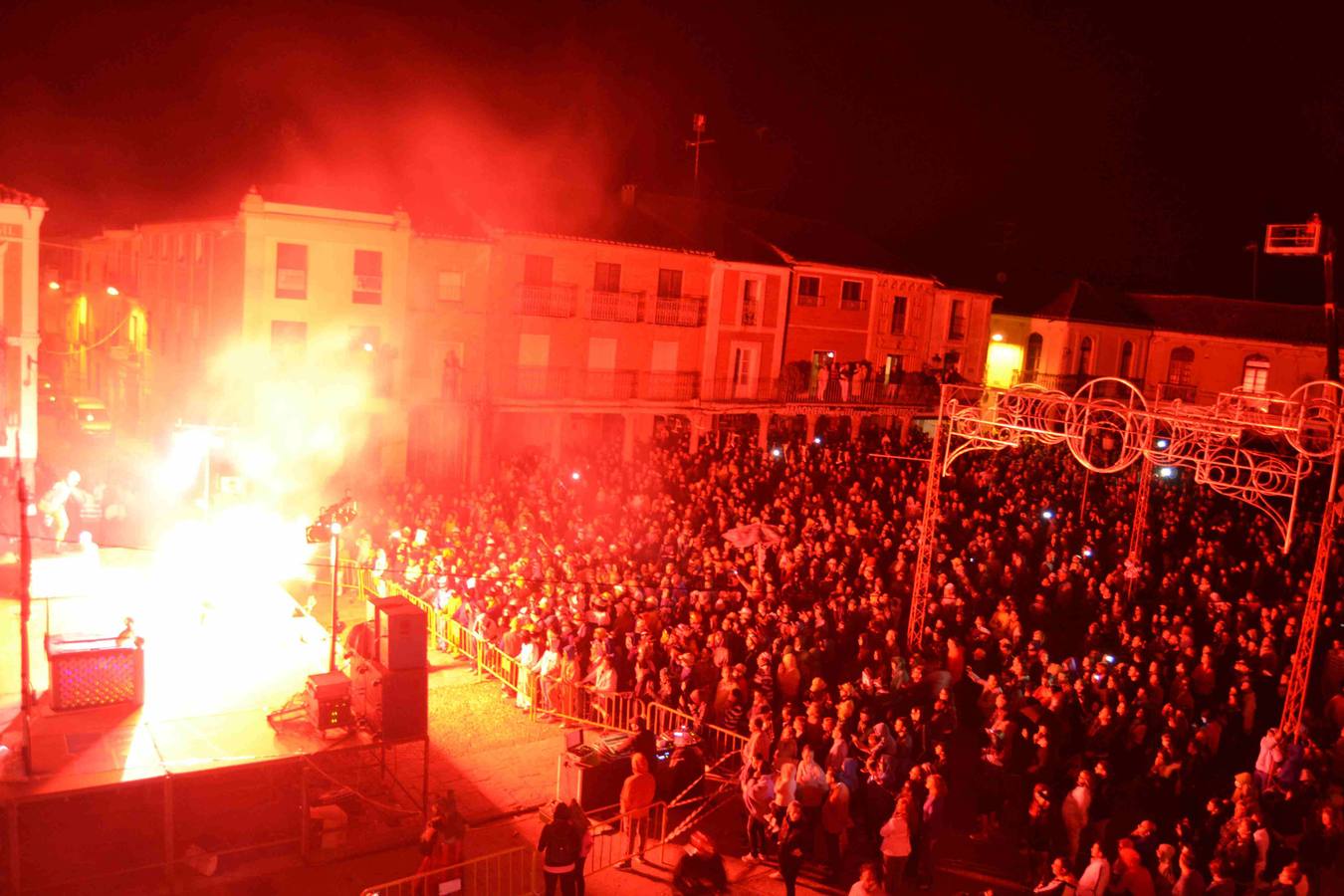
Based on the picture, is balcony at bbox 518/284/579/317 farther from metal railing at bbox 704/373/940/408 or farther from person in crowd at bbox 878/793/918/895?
person in crowd at bbox 878/793/918/895

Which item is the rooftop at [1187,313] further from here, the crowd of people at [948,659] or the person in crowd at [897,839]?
the person in crowd at [897,839]

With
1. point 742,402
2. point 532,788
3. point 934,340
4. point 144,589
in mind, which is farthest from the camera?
point 934,340

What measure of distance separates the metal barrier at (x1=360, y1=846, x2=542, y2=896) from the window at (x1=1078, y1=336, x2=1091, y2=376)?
37716 mm

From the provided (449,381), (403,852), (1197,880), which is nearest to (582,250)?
(449,381)

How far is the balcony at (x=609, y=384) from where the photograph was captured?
30.1 metres

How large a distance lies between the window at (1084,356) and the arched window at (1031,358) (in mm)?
1588

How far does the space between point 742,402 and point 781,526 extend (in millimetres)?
13476

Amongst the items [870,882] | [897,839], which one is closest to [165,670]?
[897,839]

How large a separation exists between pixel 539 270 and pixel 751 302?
788 cm

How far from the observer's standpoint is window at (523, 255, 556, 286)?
28.4 meters

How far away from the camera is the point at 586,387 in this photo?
99.0 feet

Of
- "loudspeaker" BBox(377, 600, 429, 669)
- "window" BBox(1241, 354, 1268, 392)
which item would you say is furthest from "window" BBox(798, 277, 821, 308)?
"loudspeaker" BBox(377, 600, 429, 669)

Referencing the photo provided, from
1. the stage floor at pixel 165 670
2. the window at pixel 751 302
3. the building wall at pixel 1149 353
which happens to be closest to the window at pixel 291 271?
the stage floor at pixel 165 670

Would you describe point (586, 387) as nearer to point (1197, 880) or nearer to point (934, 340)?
point (934, 340)
